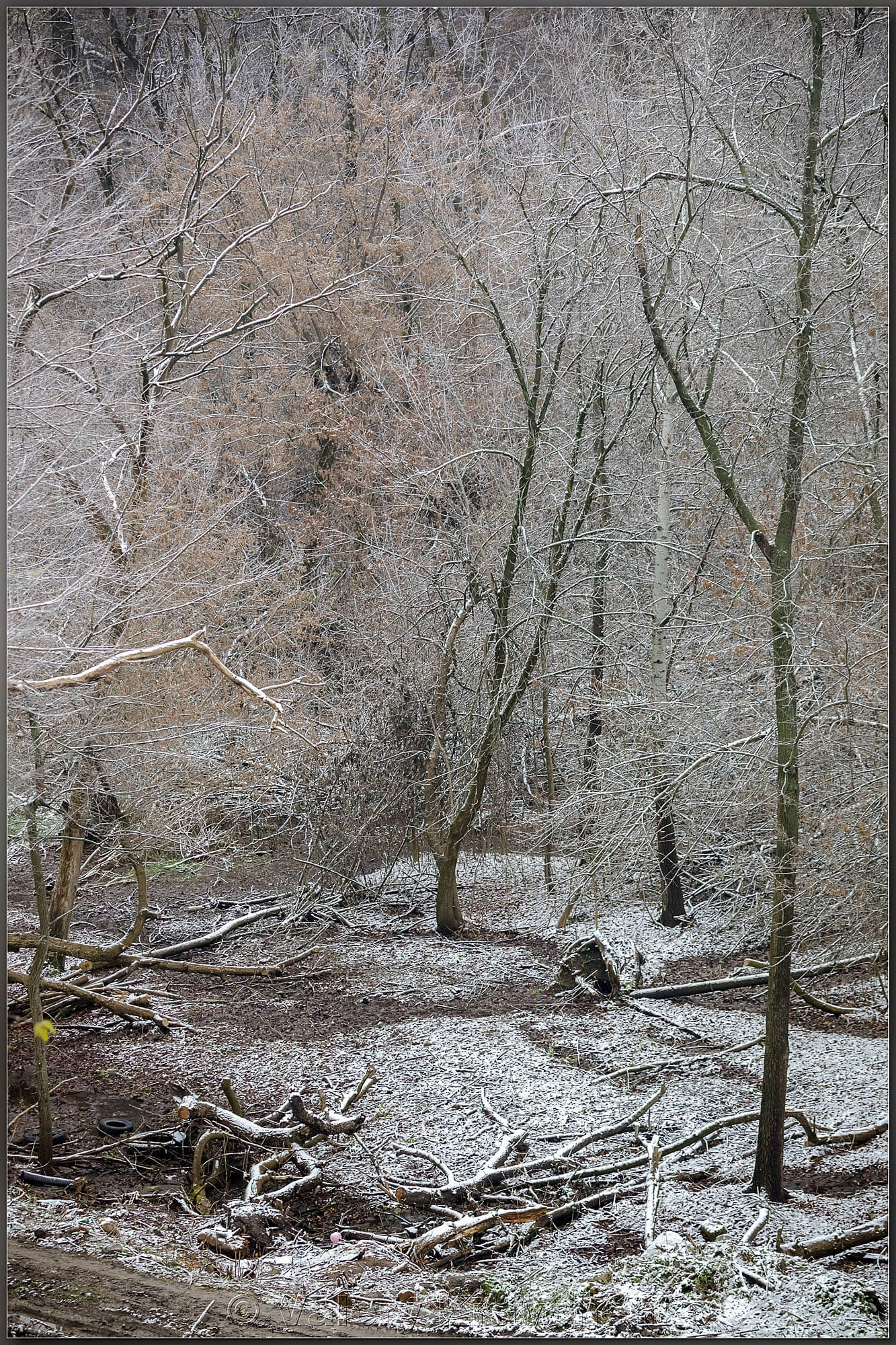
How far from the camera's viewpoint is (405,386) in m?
4.63

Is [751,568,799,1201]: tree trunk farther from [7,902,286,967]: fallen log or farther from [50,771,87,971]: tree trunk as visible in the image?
[50,771,87,971]: tree trunk

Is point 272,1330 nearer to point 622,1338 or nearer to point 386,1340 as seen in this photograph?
point 386,1340

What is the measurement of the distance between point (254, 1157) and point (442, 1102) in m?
0.62

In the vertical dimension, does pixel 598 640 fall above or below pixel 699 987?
above

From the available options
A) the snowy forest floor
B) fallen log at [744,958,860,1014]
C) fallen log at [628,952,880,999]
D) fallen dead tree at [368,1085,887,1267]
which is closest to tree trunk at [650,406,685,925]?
the snowy forest floor

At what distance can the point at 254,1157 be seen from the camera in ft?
9.66

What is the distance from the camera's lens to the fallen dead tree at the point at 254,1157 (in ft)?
8.67

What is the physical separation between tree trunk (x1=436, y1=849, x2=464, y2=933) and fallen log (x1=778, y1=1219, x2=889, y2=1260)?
1.72 metres

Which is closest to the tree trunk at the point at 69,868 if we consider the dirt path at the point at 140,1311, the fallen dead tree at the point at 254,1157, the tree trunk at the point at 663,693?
the fallen dead tree at the point at 254,1157

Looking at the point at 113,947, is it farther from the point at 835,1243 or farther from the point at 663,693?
the point at 835,1243

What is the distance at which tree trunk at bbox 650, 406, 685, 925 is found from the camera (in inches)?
126

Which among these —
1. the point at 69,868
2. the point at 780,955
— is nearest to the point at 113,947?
the point at 69,868

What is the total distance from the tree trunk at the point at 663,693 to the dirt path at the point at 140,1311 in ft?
5.22

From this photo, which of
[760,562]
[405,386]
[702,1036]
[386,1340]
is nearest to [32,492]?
[405,386]
